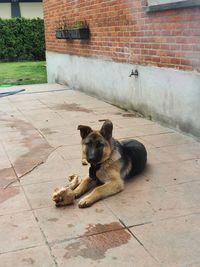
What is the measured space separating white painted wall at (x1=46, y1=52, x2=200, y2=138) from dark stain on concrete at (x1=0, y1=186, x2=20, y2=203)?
263 cm

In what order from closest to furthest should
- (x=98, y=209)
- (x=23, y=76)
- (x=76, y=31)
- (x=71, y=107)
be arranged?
(x=98, y=209) < (x=71, y=107) < (x=76, y=31) < (x=23, y=76)

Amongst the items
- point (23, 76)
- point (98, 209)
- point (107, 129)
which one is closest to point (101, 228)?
point (98, 209)

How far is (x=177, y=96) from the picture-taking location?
6160 mm

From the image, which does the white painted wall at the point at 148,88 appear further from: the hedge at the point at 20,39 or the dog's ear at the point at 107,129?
the hedge at the point at 20,39

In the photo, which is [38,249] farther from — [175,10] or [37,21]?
[37,21]

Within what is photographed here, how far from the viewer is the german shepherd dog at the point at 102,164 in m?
4.08

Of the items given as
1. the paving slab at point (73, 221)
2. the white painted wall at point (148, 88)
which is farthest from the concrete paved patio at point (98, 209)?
the white painted wall at point (148, 88)

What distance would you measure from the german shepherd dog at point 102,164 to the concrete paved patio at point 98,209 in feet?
0.34

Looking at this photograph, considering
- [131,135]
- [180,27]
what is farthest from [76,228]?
[180,27]

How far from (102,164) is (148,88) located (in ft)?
10.1

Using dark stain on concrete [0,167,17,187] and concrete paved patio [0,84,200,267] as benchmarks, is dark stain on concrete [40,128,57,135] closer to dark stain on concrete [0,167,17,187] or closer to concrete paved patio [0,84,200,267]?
concrete paved patio [0,84,200,267]

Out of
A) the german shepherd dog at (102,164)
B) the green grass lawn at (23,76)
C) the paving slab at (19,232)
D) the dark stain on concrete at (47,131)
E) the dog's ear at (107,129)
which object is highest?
the dog's ear at (107,129)

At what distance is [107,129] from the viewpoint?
13.7 feet

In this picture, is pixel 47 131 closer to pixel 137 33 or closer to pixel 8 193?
pixel 137 33
